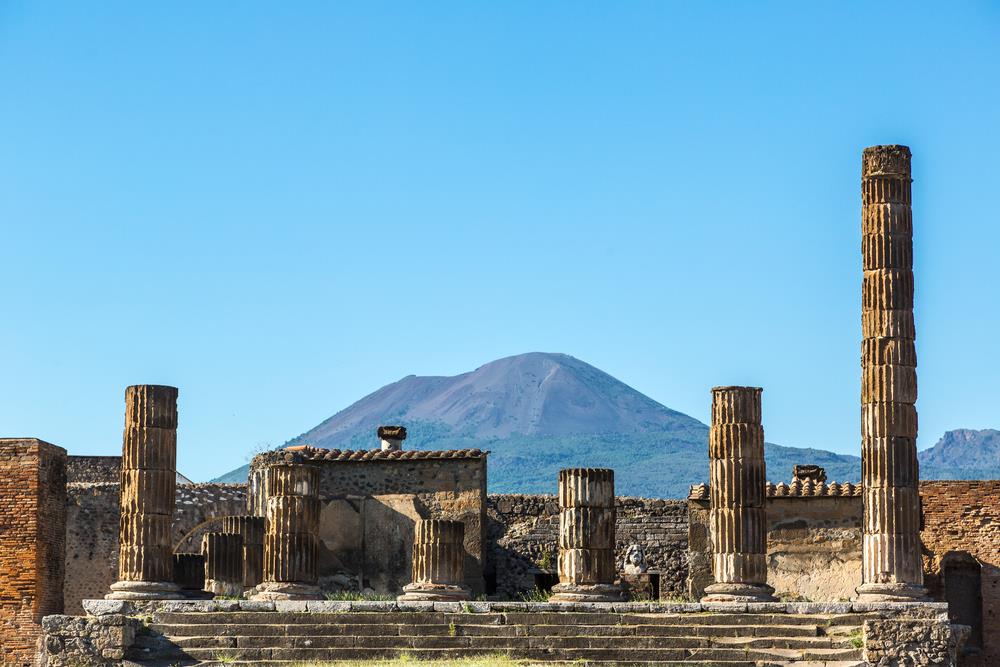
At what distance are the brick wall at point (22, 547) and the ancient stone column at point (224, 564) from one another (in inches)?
106

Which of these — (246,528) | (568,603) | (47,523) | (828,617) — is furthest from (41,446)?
(828,617)

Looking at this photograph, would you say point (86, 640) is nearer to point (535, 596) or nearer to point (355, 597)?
point (355, 597)

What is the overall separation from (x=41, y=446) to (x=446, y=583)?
7.38 metres

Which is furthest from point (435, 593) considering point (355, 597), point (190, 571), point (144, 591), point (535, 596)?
point (190, 571)

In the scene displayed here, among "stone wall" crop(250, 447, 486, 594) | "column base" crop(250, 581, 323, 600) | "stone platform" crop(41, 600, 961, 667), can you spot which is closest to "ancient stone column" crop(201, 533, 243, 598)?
"column base" crop(250, 581, 323, 600)

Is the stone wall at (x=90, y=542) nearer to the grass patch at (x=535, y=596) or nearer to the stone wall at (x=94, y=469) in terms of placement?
the stone wall at (x=94, y=469)

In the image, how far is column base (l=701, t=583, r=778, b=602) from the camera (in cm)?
2881

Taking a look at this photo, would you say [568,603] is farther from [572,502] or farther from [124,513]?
[124,513]

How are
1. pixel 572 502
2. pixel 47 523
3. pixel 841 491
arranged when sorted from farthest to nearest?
pixel 841 491 → pixel 47 523 → pixel 572 502

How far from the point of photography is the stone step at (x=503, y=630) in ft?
88.8

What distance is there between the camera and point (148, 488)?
30047 millimetres

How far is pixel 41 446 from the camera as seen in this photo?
3247cm

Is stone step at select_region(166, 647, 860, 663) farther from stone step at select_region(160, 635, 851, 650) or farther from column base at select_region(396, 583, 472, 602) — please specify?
column base at select_region(396, 583, 472, 602)

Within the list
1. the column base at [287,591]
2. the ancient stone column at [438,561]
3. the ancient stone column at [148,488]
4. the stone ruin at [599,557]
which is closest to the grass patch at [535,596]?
the ancient stone column at [438,561]
